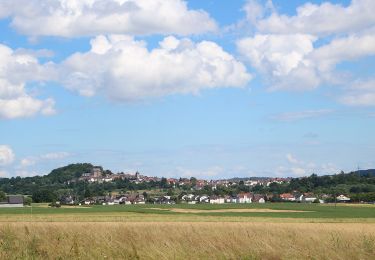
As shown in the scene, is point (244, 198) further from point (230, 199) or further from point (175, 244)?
point (175, 244)

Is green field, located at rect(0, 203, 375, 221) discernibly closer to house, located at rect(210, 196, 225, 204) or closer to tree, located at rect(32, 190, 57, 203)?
tree, located at rect(32, 190, 57, 203)

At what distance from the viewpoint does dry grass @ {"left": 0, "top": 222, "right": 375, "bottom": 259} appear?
1316cm

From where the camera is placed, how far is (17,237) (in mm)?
15133

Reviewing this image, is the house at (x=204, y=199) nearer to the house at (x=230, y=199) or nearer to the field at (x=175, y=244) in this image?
the house at (x=230, y=199)

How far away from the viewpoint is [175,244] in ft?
45.9

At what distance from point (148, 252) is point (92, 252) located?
4.17ft

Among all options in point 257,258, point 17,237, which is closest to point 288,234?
point 257,258

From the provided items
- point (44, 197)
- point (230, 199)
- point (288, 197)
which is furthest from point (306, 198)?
point (44, 197)

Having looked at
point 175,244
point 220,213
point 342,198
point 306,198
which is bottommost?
point 175,244

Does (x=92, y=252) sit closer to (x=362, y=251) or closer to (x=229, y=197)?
(x=362, y=251)

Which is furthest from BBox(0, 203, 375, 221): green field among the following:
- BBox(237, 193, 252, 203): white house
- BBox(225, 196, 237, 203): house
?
BBox(225, 196, 237, 203): house

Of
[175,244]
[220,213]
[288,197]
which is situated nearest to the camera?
[175,244]

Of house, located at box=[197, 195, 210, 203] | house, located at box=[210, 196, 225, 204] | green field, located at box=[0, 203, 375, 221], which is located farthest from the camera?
house, located at box=[197, 195, 210, 203]

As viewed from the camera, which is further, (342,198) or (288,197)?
(288,197)
